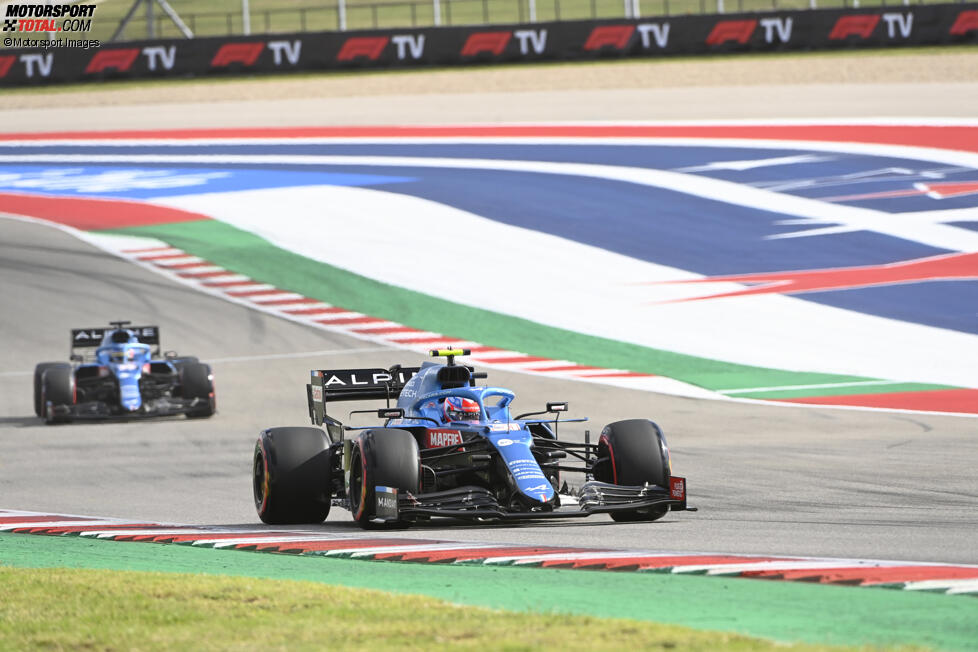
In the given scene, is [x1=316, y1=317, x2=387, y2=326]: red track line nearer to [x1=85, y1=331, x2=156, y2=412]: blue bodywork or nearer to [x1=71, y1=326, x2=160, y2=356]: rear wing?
[x1=71, y1=326, x2=160, y2=356]: rear wing

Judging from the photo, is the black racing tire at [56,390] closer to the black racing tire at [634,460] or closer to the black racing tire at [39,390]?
the black racing tire at [39,390]

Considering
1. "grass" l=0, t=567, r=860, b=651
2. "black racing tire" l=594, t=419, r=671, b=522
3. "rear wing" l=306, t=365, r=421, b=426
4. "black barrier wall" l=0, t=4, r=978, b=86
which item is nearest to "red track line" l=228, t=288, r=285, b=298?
"rear wing" l=306, t=365, r=421, b=426

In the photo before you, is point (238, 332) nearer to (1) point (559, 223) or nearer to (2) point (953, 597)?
(1) point (559, 223)

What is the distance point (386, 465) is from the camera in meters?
12.2

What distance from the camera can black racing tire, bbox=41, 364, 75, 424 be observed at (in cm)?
2241

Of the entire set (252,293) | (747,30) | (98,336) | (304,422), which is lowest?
(304,422)

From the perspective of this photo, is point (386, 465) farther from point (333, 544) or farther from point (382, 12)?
point (382, 12)

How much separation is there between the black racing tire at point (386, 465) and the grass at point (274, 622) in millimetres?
2876

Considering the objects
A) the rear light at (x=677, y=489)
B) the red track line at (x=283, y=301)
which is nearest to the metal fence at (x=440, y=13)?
the red track line at (x=283, y=301)

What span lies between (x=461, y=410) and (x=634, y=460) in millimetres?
1511

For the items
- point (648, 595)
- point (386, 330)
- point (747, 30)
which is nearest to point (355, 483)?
point (648, 595)

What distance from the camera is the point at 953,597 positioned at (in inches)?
317

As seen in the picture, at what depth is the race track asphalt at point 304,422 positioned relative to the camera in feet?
38.4

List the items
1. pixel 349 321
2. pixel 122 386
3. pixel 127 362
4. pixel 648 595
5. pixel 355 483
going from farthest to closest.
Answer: pixel 349 321 → pixel 127 362 → pixel 122 386 → pixel 355 483 → pixel 648 595
